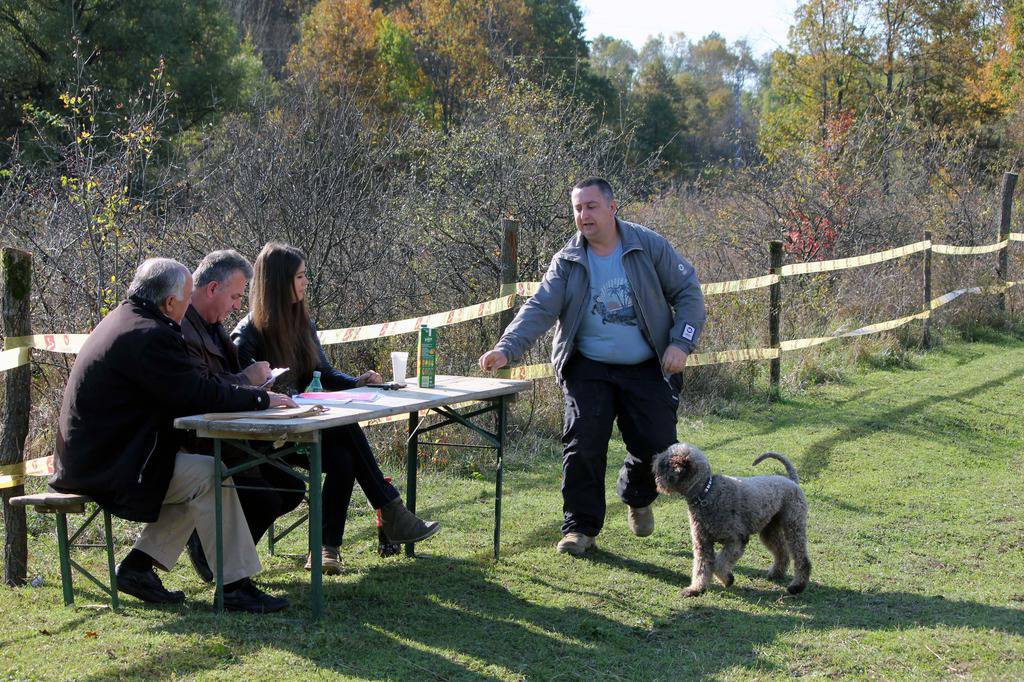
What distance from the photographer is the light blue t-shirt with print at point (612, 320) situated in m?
5.67

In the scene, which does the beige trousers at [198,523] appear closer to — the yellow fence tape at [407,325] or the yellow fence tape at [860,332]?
the yellow fence tape at [407,325]

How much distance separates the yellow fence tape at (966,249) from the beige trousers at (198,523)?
458 inches

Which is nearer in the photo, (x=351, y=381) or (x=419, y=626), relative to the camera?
(x=419, y=626)

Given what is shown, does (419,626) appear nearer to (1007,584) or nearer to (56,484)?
(56,484)

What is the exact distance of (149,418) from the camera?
4488mm

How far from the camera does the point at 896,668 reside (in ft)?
13.7

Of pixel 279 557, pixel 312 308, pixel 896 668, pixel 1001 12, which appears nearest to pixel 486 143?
pixel 312 308

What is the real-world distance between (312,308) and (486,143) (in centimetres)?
281

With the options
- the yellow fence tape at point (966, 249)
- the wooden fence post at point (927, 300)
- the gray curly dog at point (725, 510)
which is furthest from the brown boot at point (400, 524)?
the yellow fence tape at point (966, 249)

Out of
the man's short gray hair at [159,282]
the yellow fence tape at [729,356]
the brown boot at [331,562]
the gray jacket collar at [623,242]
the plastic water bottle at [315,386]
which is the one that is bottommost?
the brown boot at [331,562]

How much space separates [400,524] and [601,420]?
1.19 metres

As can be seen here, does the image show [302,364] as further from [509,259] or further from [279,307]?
[509,259]

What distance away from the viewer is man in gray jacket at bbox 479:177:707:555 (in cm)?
565

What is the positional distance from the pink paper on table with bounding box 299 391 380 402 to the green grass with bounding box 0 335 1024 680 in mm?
912
